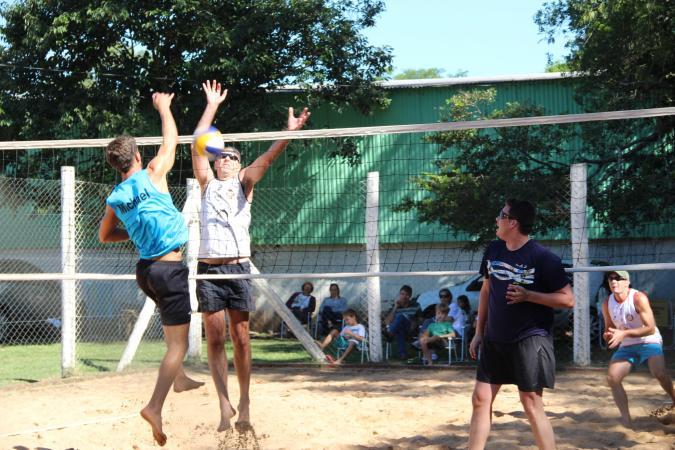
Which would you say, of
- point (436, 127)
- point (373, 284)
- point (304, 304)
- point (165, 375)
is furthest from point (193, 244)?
point (165, 375)

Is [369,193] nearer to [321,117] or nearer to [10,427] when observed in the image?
[10,427]

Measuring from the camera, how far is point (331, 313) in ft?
42.1

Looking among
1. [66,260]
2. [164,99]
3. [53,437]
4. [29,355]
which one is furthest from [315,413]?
[29,355]

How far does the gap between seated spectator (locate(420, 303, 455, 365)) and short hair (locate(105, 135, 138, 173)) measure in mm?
6138

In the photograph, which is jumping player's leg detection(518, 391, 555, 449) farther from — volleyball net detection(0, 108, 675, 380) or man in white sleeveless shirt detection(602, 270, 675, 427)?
volleyball net detection(0, 108, 675, 380)

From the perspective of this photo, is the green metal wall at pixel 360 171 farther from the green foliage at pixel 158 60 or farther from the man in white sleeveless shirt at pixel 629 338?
the man in white sleeveless shirt at pixel 629 338

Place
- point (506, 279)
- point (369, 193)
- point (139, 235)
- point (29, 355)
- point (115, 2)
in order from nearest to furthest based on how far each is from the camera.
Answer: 1. point (506, 279)
2. point (139, 235)
3. point (369, 193)
4. point (29, 355)
5. point (115, 2)

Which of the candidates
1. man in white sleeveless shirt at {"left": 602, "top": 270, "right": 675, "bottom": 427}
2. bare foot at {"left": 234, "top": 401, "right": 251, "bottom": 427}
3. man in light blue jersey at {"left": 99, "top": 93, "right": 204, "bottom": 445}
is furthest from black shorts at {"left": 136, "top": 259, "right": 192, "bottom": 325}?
man in white sleeveless shirt at {"left": 602, "top": 270, "right": 675, "bottom": 427}

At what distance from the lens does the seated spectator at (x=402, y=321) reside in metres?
11.5

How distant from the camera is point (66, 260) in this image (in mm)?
9742

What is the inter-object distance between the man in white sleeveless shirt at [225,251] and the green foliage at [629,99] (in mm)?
7546

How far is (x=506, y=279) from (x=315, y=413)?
3.02 metres

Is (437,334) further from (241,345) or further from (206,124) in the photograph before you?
(206,124)

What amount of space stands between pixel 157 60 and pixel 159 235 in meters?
11.0
